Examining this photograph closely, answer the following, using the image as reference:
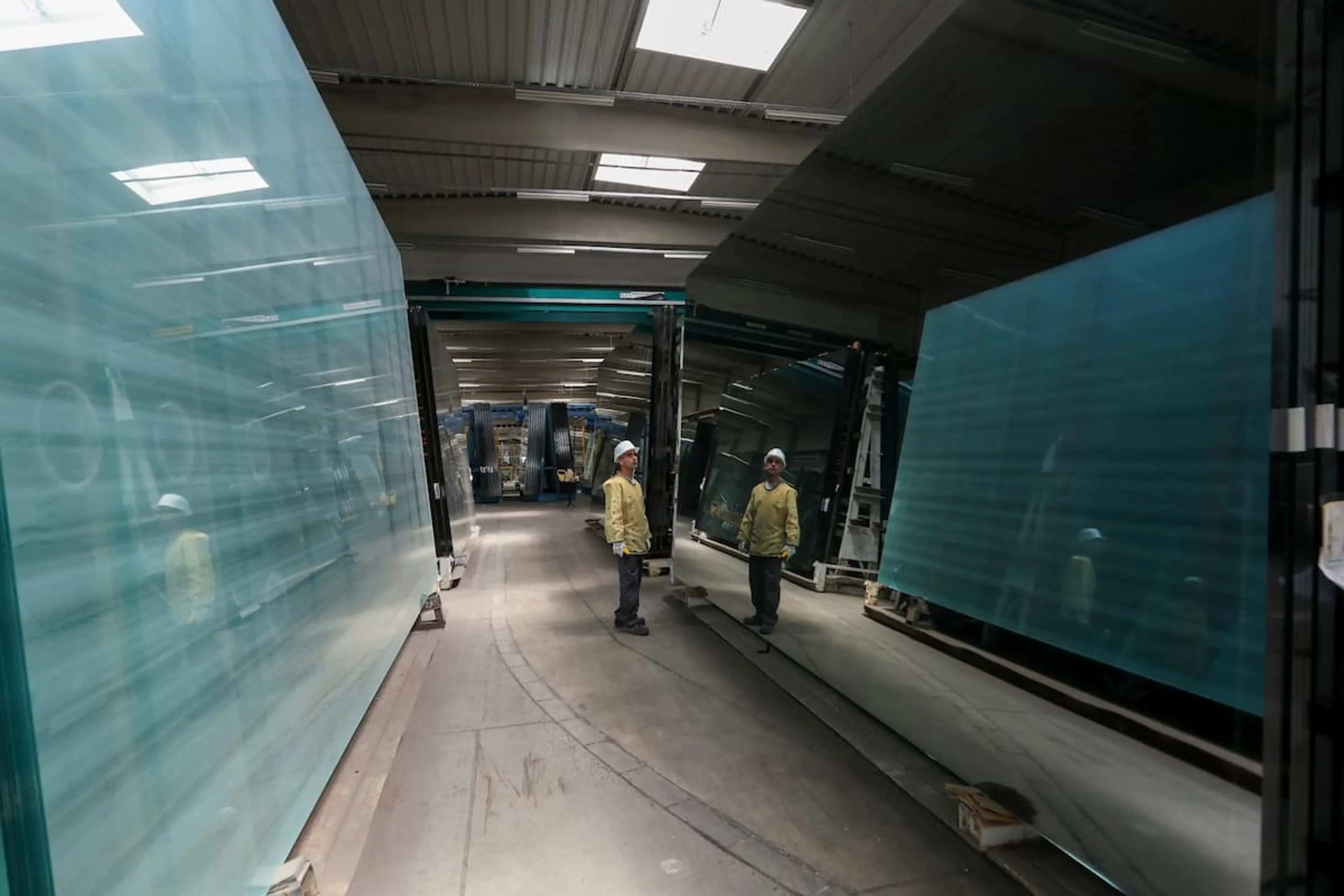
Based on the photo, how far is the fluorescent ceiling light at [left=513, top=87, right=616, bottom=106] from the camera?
17.1ft

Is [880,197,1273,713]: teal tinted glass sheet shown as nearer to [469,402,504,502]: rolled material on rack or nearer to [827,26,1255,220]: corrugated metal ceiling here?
[827,26,1255,220]: corrugated metal ceiling

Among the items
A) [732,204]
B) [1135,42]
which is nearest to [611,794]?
[1135,42]

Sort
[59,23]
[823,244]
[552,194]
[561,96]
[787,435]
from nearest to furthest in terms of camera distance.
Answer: [59,23] → [823,244] → [787,435] → [561,96] → [552,194]

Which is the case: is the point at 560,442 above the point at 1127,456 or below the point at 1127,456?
below

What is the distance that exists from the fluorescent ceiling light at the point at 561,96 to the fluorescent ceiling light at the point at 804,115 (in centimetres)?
158

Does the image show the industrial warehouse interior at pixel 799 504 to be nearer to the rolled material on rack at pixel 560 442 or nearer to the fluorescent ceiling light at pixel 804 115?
the fluorescent ceiling light at pixel 804 115

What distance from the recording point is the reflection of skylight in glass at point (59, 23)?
847 mm

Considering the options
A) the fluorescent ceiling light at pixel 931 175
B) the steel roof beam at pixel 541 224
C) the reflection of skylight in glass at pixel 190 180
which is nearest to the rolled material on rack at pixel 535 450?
the steel roof beam at pixel 541 224

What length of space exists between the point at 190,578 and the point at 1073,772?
2589 millimetres

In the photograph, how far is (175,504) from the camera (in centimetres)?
118

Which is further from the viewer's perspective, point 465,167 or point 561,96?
point 465,167

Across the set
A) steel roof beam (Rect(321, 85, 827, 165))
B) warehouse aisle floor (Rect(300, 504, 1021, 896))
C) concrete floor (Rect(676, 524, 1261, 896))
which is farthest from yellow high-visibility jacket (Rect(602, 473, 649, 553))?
steel roof beam (Rect(321, 85, 827, 165))

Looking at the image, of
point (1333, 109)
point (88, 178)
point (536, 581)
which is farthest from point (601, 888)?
point (536, 581)

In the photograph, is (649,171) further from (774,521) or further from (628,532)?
(774,521)
